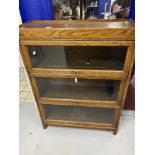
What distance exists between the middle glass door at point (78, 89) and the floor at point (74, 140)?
0.36 m

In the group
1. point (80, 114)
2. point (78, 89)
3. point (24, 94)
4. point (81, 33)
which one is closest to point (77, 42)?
point (81, 33)

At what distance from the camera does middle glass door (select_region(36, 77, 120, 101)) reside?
1.27 m

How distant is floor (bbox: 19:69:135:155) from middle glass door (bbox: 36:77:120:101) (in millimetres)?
362

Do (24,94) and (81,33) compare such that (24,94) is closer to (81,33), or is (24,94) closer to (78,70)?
(78,70)

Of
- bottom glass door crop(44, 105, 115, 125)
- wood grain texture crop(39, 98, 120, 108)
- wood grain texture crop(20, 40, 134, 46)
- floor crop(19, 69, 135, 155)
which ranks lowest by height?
floor crop(19, 69, 135, 155)

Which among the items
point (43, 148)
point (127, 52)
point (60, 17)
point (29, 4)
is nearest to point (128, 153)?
point (43, 148)

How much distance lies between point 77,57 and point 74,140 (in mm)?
690

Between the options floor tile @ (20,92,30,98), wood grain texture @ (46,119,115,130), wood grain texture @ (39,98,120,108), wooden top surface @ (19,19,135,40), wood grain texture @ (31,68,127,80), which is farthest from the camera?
floor tile @ (20,92,30,98)

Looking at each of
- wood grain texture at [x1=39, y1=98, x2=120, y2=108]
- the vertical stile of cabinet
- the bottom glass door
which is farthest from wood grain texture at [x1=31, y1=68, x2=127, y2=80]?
the bottom glass door

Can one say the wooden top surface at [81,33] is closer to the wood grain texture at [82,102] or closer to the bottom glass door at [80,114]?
the wood grain texture at [82,102]

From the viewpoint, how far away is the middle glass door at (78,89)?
1.27 meters

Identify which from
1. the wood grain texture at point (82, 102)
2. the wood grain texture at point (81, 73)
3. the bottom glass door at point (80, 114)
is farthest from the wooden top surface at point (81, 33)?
the bottom glass door at point (80, 114)

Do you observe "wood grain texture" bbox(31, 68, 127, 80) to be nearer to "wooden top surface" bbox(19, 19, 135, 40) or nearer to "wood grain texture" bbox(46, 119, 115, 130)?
"wooden top surface" bbox(19, 19, 135, 40)
